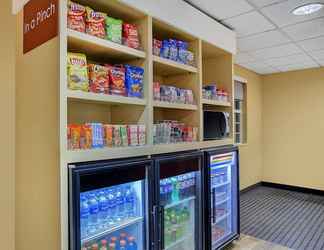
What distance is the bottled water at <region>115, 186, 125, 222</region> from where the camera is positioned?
2004mm

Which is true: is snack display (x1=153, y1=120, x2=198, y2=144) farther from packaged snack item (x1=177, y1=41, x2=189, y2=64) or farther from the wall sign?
the wall sign

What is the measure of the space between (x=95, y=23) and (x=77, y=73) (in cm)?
41

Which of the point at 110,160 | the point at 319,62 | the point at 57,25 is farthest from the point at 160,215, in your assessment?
the point at 319,62

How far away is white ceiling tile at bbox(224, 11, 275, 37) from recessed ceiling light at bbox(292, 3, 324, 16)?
0.34m

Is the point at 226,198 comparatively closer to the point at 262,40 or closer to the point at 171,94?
the point at 171,94

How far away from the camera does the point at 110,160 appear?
1.81 m

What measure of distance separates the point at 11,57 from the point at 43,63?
474mm

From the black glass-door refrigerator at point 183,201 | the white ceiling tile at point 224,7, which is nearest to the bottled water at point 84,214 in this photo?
the black glass-door refrigerator at point 183,201

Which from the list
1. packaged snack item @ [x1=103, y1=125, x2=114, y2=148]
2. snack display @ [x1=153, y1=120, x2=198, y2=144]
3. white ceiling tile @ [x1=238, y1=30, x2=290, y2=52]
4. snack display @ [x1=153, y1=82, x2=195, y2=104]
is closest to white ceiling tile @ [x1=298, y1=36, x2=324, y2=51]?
white ceiling tile @ [x1=238, y1=30, x2=290, y2=52]

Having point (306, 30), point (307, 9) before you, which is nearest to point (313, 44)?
point (306, 30)

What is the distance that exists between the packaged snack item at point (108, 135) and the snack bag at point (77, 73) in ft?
1.03

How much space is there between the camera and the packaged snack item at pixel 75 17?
1.69 m

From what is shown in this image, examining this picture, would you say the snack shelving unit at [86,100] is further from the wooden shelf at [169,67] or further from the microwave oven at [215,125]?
the microwave oven at [215,125]

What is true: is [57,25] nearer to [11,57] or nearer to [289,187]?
[11,57]
